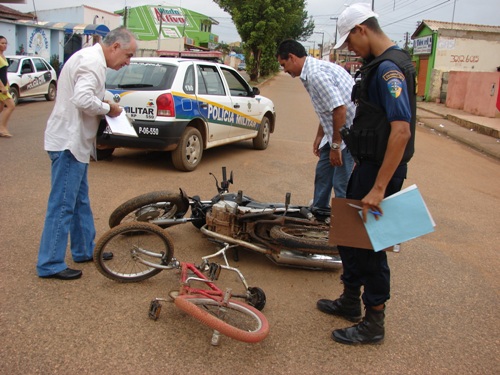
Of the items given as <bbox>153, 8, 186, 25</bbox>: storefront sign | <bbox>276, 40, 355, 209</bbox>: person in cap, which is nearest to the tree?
<bbox>276, 40, 355, 209</bbox>: person in cap

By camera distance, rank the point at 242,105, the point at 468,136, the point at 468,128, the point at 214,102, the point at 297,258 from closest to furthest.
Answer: the point at 297,258 → the point at 214,102 → the point at 242,105 → the point at 468,136 → the point at 468,128

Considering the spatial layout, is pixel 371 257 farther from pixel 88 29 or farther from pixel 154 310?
pixel 88 29

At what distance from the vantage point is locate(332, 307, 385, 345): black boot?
3.02m

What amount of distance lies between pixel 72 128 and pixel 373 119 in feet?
6.95

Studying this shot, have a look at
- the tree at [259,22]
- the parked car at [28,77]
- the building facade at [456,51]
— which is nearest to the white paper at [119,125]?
the parked car at [28,77]

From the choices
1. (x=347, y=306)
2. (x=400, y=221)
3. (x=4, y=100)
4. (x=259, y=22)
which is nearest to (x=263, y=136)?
(x=4, y=100)

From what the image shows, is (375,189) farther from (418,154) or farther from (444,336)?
(418,154)

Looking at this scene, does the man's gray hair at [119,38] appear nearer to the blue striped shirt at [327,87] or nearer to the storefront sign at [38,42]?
the blue striped shirt at [327,87]

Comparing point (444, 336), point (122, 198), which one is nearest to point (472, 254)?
point (444, 336)

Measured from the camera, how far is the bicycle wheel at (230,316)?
2742mm

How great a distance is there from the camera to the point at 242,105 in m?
Result: 8.50

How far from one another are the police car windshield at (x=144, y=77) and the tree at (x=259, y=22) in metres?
23.8

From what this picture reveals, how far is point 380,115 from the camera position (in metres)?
2.76

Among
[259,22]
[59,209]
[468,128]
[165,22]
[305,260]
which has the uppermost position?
[165,22]
